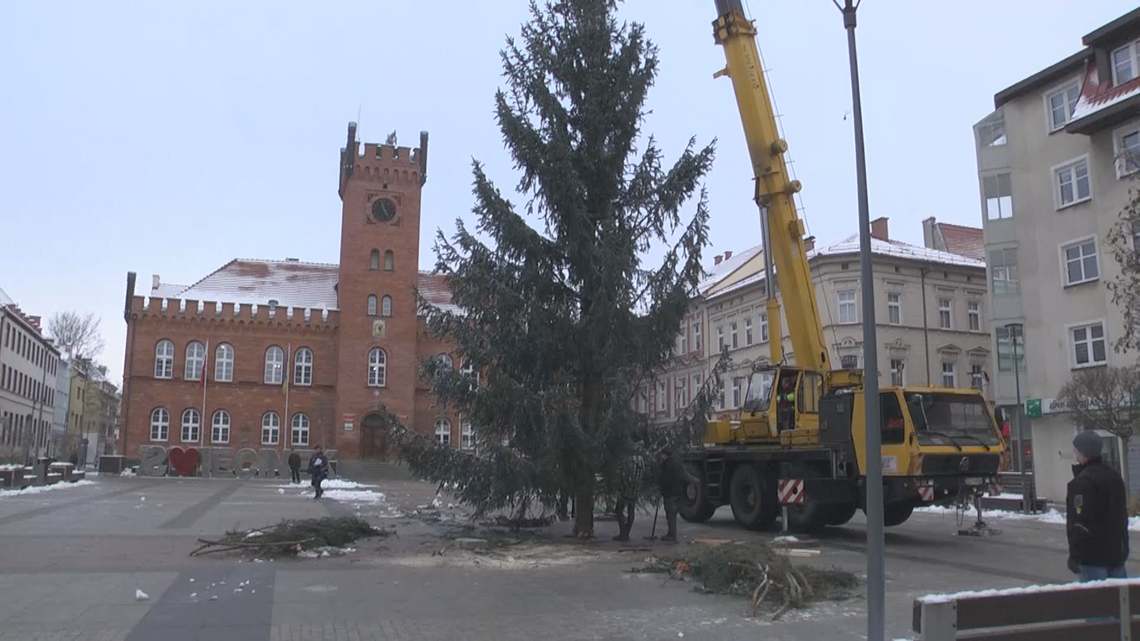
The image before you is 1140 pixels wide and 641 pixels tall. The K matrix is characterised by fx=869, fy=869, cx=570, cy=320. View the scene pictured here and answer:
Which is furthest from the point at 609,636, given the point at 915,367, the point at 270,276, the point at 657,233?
the point at 270,276

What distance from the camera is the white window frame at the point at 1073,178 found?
28.3m

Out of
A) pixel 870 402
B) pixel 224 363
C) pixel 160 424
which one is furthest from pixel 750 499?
pixel 160 424

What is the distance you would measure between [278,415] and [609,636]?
50810 millimetres

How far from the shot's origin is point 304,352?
56031mm

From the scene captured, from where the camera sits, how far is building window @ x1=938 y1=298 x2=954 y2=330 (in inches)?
1692

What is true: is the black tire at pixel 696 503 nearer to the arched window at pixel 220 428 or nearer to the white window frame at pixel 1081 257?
the white window frame at pixel 1081 257

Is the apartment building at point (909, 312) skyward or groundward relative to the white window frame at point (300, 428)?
skyward

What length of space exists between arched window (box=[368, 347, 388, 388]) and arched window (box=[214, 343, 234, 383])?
8.58 m

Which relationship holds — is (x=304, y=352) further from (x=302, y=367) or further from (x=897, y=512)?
(x=897, y=512)

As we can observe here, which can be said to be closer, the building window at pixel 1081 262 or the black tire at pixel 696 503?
the black tire at pixel 696 503

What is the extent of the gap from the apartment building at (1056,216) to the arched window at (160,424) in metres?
45.6

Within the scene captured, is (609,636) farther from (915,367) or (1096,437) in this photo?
(915,367)

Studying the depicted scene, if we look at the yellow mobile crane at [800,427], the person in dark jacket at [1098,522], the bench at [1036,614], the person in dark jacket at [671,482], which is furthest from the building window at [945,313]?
the bench at [1036,614]

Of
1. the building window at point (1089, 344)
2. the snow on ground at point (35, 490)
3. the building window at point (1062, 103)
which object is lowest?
the snow on ground at point (35, 490)
